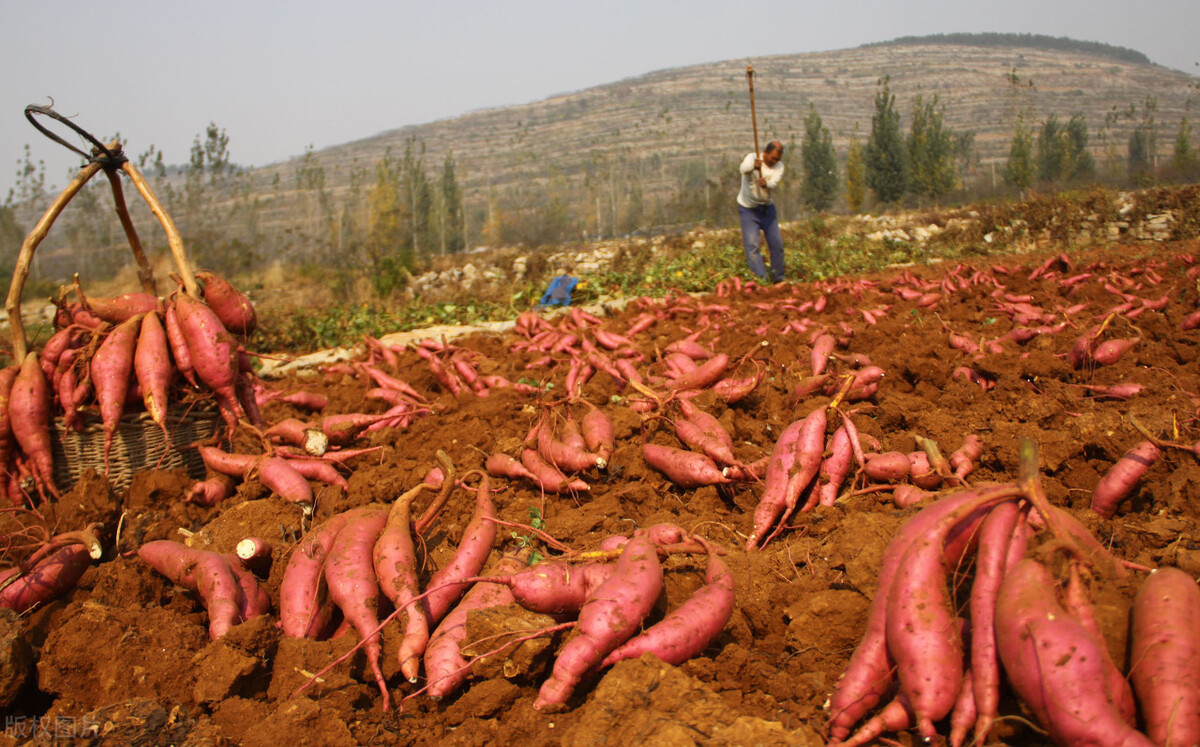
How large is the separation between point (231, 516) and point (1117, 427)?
388 cm

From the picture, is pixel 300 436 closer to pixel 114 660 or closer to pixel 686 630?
pixel 114 660

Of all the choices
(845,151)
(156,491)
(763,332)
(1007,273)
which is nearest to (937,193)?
(1007,273)

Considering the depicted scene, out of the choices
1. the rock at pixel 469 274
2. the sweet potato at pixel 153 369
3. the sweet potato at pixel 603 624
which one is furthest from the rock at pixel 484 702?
the rock at pixel 469 274

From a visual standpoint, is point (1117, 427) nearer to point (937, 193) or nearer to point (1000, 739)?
point (1000, 739)

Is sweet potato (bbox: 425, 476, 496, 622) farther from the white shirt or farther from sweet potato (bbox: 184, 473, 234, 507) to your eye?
the white shirt

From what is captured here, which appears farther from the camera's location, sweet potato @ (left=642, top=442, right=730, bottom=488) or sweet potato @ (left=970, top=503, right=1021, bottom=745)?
sweet potato @ (left=642, top=442, right=730, bottom=488)

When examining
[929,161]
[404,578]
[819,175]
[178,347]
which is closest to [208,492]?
[178,347]

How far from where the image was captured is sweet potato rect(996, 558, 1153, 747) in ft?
4.12

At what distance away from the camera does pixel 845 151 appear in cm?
7700

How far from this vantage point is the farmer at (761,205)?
9562 millimetres

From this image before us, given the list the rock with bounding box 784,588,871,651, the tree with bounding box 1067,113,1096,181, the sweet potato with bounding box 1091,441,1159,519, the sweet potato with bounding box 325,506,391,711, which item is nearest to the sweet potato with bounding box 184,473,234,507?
the sweet potato with bounding box 325,506,391,711

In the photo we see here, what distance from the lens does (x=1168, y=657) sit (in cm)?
130

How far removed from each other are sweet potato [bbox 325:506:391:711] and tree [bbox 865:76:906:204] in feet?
115

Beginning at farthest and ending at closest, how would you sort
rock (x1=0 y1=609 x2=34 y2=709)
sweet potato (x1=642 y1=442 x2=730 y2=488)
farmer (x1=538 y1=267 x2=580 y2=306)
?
1. farmer (x1=538 y1=267 x2=580 y2=306)
2. sweet potato (x1=642 y1=442 x2=730 y2=488)
3. rock (x1=0 y1=609 x2=34 y2=709)
